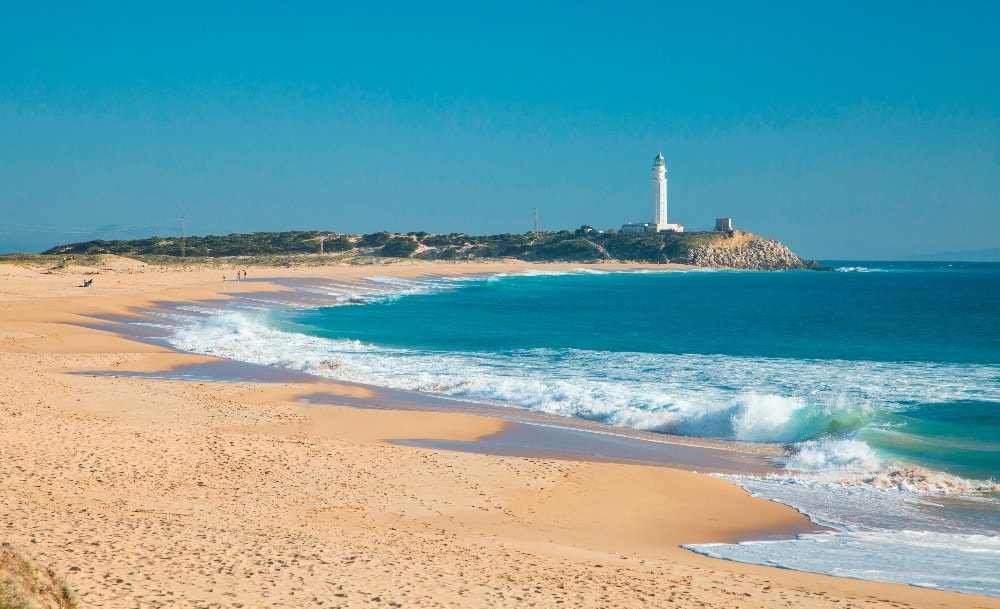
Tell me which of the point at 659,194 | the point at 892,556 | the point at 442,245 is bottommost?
the point at 892,556

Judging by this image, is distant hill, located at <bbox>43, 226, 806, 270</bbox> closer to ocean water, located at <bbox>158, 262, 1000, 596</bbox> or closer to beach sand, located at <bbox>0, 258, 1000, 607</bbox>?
ocean water, located at <bbox>158, 262, 1000, 596</bbox>

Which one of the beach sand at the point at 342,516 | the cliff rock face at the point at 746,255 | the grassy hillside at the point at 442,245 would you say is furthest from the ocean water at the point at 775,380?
the cliff rock face at the point at 746,255

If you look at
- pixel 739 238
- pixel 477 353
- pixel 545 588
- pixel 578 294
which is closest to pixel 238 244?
pixel 578 294

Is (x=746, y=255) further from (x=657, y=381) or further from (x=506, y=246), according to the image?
(x=657, y=381)

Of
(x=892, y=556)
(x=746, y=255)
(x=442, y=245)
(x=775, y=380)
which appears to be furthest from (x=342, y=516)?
(x=746, y=255)

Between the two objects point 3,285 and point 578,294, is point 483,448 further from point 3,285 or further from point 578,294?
point 578,294

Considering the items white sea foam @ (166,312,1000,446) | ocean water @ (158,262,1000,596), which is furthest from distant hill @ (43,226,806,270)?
white sea foam @ (166,312,1000,446)
